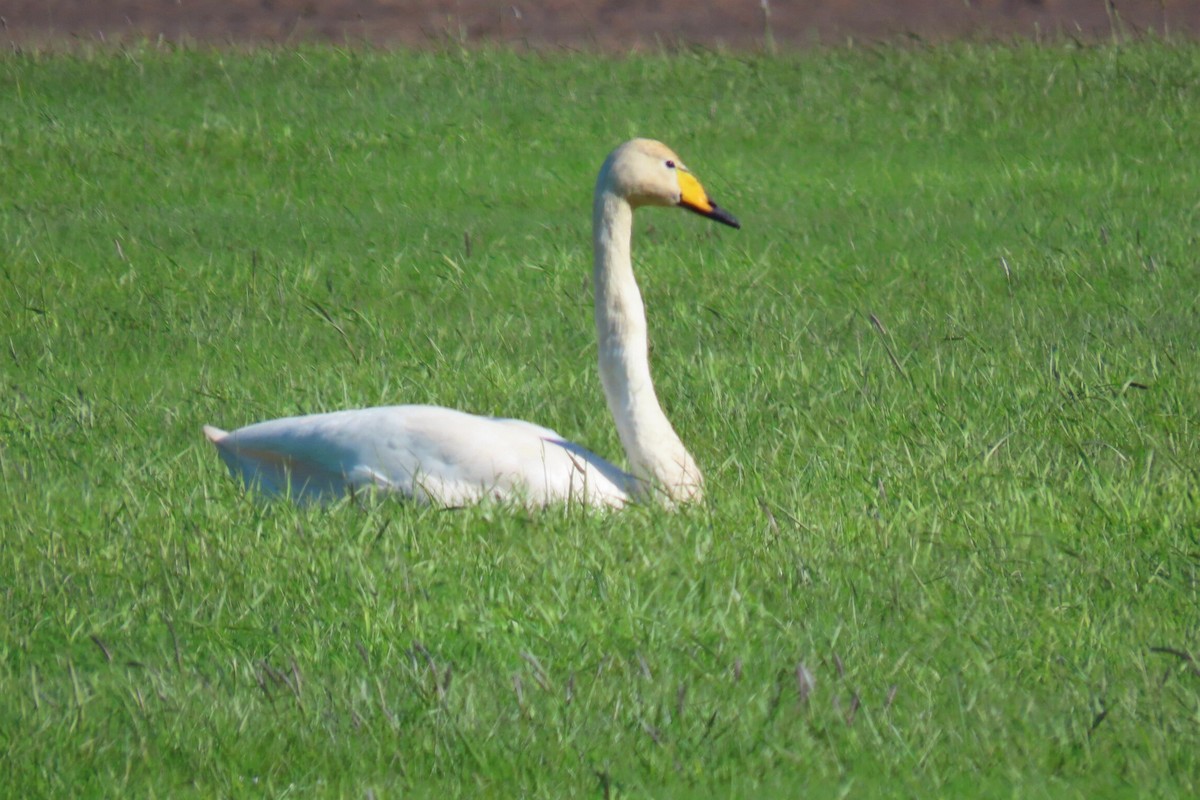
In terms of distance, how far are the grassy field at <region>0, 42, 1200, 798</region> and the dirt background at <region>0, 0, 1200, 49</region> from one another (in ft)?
6.22

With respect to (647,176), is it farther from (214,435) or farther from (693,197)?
(214,435)

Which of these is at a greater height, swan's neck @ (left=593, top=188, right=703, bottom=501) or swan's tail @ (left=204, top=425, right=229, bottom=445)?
swan's neck @ (left=593, top=188, right=703, bottom=501)

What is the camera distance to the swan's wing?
4871 millimetres

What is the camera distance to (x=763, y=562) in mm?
4344

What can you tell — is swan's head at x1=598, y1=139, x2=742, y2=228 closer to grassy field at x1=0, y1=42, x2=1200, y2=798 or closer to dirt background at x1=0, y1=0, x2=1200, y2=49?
grassy field at x1=0, y1=42, x2=1200, y2=798

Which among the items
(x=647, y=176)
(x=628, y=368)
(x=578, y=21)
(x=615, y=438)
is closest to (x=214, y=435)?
(x=628, y=368)

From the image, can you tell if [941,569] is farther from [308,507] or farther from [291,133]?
[291,133]

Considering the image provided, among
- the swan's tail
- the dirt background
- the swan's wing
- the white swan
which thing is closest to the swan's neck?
the white swan

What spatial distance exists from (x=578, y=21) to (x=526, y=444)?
1116 centimetres

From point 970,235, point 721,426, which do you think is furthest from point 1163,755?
point 970,235

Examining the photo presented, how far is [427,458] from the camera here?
193 inches

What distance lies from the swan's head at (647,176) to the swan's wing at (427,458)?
821 mm

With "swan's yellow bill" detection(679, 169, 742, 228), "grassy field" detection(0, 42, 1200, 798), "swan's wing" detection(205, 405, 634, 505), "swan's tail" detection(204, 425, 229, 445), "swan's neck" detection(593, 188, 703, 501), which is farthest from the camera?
"swan's yellow bill" detection(679, 169, 742, 228)

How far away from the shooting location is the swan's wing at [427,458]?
4.87 metres
